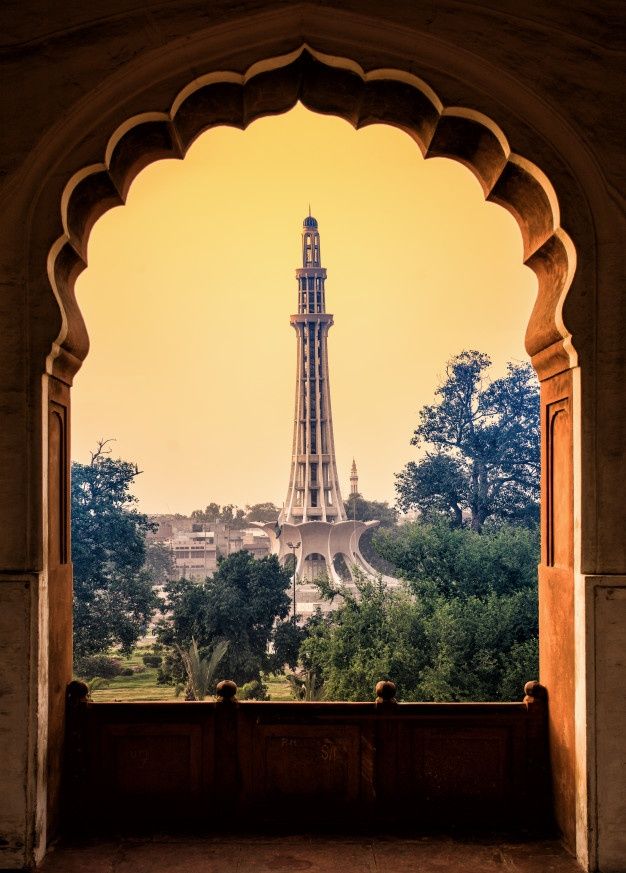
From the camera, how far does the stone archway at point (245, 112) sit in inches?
146

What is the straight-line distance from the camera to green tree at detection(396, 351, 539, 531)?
30359 millimetres

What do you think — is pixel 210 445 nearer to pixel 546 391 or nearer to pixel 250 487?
pixel 250 487

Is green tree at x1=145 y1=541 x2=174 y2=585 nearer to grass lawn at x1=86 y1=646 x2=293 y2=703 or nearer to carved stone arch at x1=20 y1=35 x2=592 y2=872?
grass lawn at x1=86 y1=646 x2=293 y2=703

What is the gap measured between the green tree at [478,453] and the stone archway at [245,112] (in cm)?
2597

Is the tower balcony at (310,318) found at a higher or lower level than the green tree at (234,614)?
higher

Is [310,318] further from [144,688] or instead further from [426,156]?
[426,156]

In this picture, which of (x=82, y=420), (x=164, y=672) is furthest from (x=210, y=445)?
(x=164, y=672)

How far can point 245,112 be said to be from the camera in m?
4.21

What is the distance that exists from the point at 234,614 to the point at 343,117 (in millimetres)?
Answer: 23187

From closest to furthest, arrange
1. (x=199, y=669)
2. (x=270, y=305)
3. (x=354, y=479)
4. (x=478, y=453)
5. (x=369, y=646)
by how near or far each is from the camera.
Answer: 1. (x=369, y=646)
2. (x=199, y=669)
3. (x=478, y=453)
4. (x=354, y=479)
5. (x=270, y=305)

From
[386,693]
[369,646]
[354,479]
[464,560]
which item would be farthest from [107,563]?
[386,693]

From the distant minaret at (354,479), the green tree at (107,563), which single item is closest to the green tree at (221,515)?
the distant minaret at (354,479)

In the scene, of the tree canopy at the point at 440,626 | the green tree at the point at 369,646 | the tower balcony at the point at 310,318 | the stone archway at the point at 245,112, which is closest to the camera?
the stone archway at the point at 245,112

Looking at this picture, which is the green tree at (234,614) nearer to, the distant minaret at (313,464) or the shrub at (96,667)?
the shrub at (96,667)
